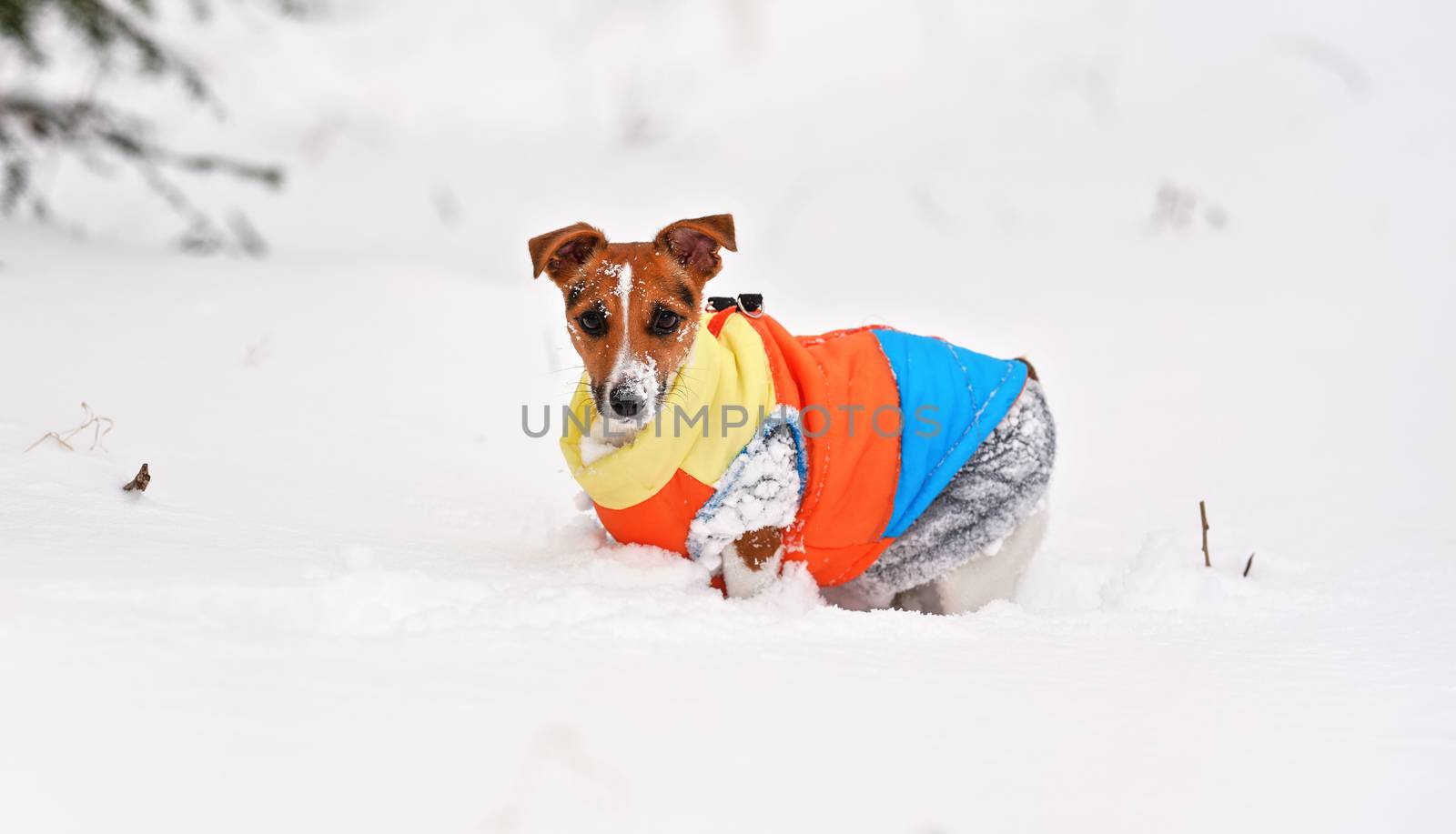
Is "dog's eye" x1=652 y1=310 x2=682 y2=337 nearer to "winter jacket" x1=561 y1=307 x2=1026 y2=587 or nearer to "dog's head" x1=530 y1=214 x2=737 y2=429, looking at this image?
"dog's head" x1=530 y1=214 x2=737 y2=429

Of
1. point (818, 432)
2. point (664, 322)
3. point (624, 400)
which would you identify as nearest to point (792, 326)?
point (818, 432)

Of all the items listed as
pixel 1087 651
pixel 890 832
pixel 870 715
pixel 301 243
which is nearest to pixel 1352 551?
pixel 1087 651

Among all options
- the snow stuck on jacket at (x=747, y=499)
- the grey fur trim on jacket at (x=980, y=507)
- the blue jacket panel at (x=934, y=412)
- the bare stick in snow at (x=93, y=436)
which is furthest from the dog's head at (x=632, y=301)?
the bare stick in snow at (x=93, y=436)

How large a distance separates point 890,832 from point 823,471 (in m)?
1.73

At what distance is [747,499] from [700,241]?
0.81 metres

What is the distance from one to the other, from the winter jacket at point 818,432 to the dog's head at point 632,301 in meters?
0.10

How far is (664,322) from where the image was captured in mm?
2770

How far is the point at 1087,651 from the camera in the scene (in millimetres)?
2082

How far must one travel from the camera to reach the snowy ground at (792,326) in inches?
52.1

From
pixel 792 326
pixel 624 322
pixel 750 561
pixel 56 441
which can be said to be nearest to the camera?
pixel 56 441

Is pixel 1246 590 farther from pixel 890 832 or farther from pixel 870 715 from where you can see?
pixel 890 832

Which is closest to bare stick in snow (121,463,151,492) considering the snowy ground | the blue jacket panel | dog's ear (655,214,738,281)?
the snowy ground

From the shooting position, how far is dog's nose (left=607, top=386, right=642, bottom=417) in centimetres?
261

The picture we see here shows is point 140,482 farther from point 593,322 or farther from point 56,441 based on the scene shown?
point 593,322
